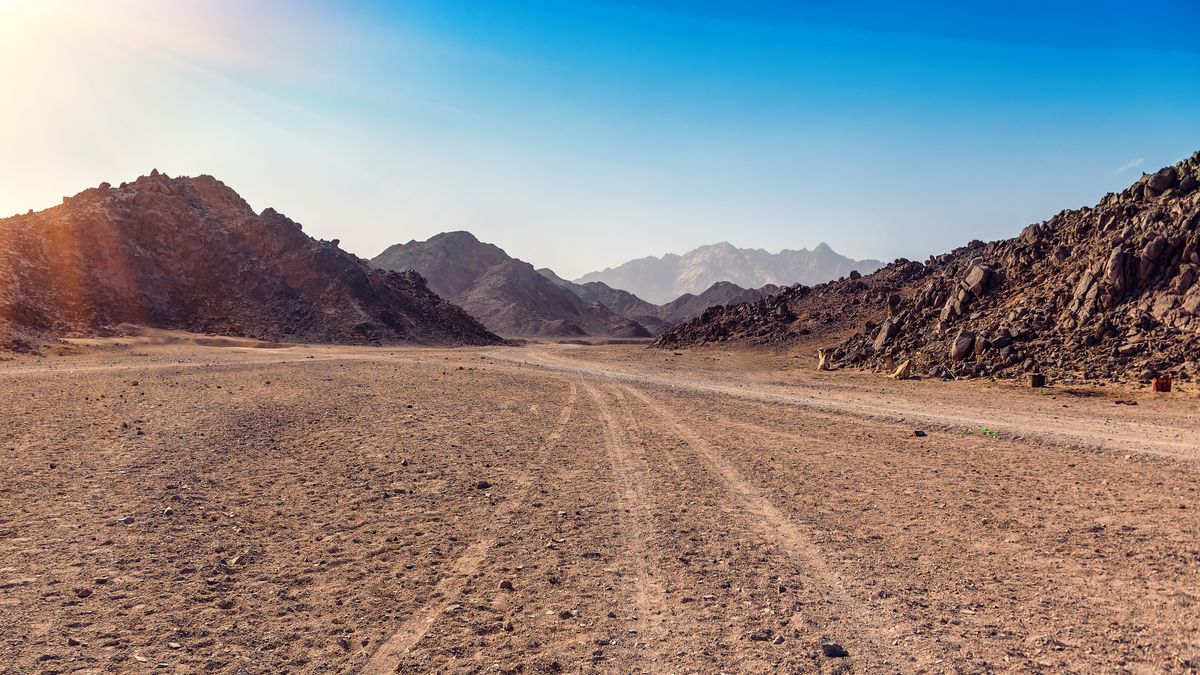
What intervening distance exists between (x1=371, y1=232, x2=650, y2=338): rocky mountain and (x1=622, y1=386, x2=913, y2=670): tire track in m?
118

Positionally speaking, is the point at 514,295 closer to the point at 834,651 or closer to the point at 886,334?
the point at 886,334

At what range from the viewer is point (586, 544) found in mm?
7340

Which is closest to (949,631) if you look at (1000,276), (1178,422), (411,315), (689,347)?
(1178,422)

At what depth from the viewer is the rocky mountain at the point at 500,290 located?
138000 millimetres

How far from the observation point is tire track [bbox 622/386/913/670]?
5.05 metres

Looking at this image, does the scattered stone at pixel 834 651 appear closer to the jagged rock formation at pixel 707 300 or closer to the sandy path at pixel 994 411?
the sandy path at pixel 994 411

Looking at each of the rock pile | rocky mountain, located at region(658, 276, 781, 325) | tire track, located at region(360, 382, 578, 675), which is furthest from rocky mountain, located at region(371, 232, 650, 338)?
tire track, located at region(360, 382, 578, 675)

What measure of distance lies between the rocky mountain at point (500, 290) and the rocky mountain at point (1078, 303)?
96.9 m

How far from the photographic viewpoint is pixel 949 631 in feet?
17.1

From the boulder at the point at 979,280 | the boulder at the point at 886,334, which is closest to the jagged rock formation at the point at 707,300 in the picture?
the boulder at the point at 886,334

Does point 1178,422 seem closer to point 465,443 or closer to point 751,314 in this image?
point 465,443

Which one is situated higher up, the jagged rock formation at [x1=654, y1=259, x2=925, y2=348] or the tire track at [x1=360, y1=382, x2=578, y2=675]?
the jagged rock formation at [x1=654, y1=259, x2=925, y2=348]

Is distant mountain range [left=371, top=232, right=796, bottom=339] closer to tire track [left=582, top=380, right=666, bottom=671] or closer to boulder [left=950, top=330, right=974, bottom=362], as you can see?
boulder [left=950, top=330, right=974, bottom=362]

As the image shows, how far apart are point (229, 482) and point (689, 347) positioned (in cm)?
5354
